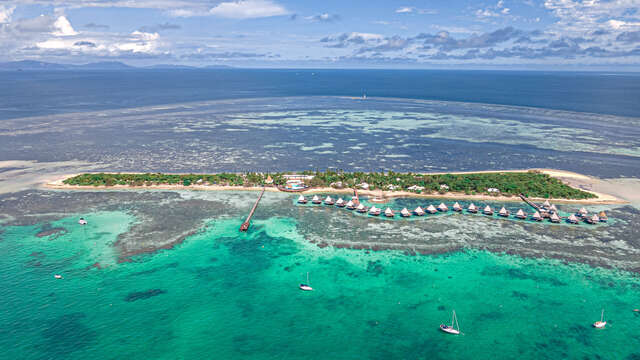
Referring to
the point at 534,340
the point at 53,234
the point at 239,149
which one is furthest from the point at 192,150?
the point at 534,340

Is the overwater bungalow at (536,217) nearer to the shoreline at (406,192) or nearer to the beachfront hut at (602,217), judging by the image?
the shoreline at (406,192)

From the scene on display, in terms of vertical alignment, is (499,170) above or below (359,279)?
above

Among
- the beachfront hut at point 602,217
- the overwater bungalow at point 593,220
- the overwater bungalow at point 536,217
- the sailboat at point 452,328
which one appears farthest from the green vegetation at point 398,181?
the sailboat at point 452,328

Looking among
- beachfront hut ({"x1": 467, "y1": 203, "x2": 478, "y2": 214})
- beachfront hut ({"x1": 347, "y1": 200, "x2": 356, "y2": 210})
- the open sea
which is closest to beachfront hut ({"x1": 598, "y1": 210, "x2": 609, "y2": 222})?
the open sea

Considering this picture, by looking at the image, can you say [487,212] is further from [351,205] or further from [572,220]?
[351,205]

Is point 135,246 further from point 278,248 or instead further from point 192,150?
point 192,150

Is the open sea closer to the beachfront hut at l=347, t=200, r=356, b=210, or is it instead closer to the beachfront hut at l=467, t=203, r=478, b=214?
the beachfront hut at l=467, t=203, r=478, b=214
